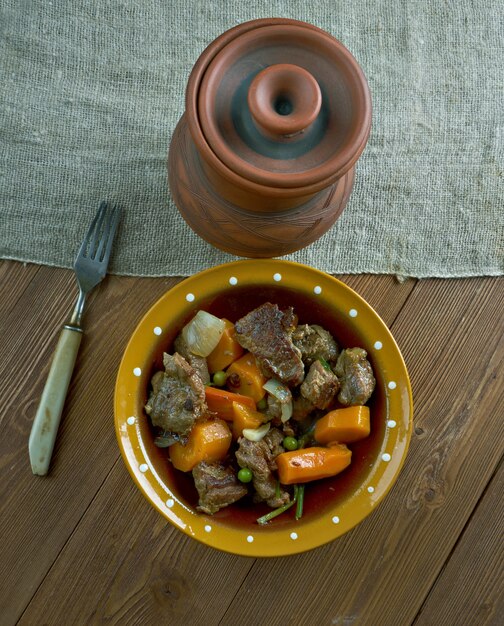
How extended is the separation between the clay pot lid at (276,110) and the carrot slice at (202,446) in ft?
2.26

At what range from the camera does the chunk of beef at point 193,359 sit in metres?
1.67

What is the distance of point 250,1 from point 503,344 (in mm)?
1325

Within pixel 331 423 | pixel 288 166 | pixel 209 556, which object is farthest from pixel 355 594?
pixel 288 166

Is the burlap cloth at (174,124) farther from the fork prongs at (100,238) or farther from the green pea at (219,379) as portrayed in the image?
the green pea at (219,379)

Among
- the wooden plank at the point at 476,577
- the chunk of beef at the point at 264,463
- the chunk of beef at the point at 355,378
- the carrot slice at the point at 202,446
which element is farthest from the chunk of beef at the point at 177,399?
the wooden plank at the point at 476,577

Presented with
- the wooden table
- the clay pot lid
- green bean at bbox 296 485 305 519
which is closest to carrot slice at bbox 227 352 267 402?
green bean at bbox 296 485 305 519

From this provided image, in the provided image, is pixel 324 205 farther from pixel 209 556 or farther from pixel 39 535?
pixel 39 535

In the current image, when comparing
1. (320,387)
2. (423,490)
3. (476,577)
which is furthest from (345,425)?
(476,577)

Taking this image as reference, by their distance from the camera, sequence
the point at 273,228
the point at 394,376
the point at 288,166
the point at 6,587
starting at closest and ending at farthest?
the point at 288,166
the point at 273,228
the point at 394,376
the point at 6,587

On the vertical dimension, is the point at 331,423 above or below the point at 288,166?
below

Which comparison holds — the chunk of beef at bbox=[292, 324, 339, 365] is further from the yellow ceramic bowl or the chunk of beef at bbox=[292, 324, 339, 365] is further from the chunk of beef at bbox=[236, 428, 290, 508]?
the chunk of beef at bbox=[236, 428, 290, 508]

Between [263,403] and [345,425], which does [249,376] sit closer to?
[263,403]

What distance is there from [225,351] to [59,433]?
1.93 ft

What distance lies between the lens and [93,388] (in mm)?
1896
